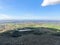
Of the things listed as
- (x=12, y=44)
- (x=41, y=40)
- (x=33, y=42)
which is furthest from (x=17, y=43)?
(x=41, y=40)

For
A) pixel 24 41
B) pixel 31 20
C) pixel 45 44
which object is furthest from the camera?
pixel 31 20

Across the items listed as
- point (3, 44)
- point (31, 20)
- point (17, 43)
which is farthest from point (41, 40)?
point (31, 20)

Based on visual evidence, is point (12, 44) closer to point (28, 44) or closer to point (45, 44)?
point (28, 44)

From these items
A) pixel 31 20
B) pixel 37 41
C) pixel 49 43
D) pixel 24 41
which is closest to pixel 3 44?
pixel 24 41

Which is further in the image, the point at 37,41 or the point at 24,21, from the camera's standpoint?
the point at 24,21

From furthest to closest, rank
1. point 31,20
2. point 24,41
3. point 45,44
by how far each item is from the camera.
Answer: point 31,20
point 24,41
point 45,44

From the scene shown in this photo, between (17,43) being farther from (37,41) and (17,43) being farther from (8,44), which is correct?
(37,41)

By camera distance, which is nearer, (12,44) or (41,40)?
(12,44)

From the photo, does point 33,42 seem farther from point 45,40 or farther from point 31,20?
point 31,20
